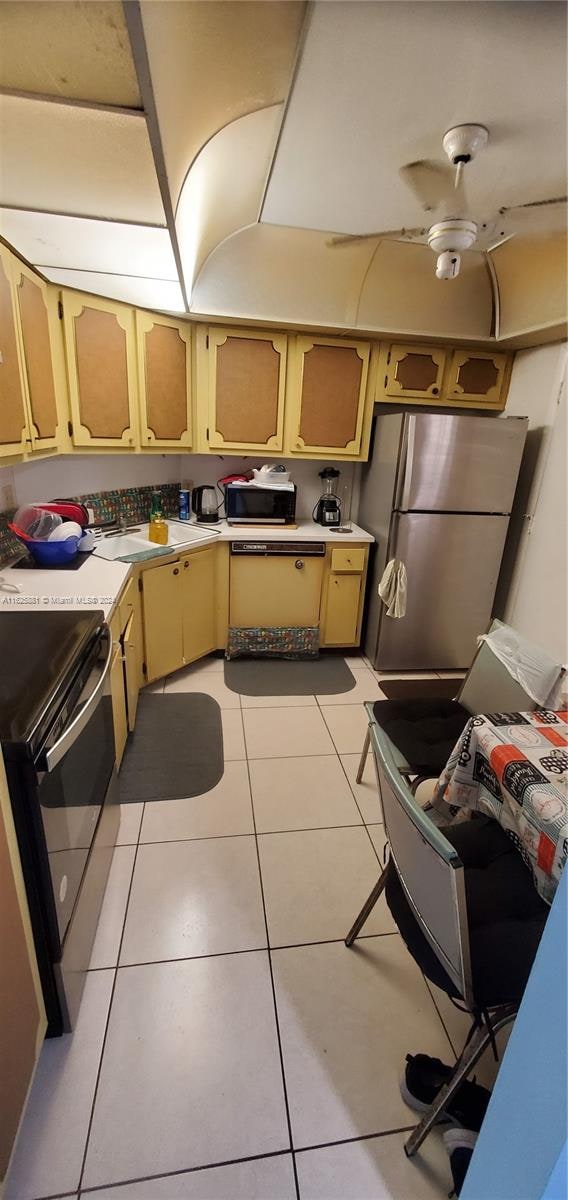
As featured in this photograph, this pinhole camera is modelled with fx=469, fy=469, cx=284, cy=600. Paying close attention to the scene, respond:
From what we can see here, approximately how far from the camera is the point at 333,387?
291cm

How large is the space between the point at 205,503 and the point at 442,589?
162 centimetres

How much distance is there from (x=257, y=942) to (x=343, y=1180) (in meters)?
0.51

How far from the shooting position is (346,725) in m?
2.48

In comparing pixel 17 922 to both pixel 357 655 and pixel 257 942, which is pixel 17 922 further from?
pixel 357 655

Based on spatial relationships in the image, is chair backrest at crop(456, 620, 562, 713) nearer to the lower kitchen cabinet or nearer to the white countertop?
the white countertop

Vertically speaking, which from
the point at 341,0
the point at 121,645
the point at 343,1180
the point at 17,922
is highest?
the point at 341,0

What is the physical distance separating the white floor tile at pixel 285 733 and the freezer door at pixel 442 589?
76 cm

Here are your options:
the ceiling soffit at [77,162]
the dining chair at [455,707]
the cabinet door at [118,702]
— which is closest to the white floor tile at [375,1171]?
the dining chair at [455,707]

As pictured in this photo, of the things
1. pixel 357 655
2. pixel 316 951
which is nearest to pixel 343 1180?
pixel 316 951

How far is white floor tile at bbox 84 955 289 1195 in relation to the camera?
3.26ft

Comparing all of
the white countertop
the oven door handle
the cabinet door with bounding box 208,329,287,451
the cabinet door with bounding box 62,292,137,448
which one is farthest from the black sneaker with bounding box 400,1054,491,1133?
the cabinet door with bounding box 208,329,287,451

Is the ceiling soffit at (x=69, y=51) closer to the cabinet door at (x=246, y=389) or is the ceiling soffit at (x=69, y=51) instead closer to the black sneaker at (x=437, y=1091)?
the cabinet door at (x=246, y=389)

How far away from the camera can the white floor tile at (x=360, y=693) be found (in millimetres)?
2705

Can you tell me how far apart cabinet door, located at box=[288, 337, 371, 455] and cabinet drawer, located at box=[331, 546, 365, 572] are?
25.2 inches
